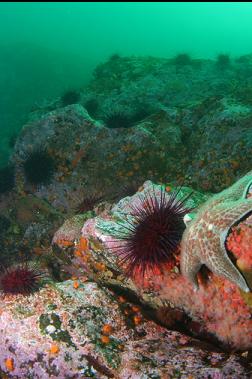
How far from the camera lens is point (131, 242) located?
12.8 feet

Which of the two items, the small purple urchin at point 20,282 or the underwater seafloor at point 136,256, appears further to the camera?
the small purple urchin at point 20,282

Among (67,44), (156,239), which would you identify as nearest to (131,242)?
(156,239)

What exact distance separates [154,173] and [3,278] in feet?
16.5

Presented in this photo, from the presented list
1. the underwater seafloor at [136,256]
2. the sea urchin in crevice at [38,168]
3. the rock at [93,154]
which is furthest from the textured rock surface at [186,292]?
the sea urchin in crevice at [38,168]

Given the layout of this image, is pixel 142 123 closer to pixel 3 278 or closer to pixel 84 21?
pixel 3 278

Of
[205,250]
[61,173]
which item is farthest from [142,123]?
[205,250]

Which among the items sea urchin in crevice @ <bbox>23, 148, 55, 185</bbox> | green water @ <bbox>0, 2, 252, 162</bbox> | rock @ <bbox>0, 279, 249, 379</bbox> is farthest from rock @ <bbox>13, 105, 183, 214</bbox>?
green water @ <bbox>0, 2, 252, 162</bbox>

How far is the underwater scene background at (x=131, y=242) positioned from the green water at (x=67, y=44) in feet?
48.5

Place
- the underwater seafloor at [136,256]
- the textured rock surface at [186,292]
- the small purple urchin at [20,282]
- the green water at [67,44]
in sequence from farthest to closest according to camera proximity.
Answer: the green water at [67,44], the small purple urchin at [20,282], the textured rock surface at [186,292], the underwater seafloor at [136,256]

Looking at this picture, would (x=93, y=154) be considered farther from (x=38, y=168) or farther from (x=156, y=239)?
(x=156, y=239)

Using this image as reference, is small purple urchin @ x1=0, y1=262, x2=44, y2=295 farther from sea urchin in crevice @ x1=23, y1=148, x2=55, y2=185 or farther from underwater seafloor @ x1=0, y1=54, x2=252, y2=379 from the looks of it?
sea urchin in crevice @ x1=23, y1=148, x2=55, y2=185

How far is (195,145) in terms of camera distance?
8.65m

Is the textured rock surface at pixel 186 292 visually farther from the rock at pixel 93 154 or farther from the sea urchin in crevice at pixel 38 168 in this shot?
the sea urchin in crevice at pixel 38 168

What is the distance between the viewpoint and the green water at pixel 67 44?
3972 cm
